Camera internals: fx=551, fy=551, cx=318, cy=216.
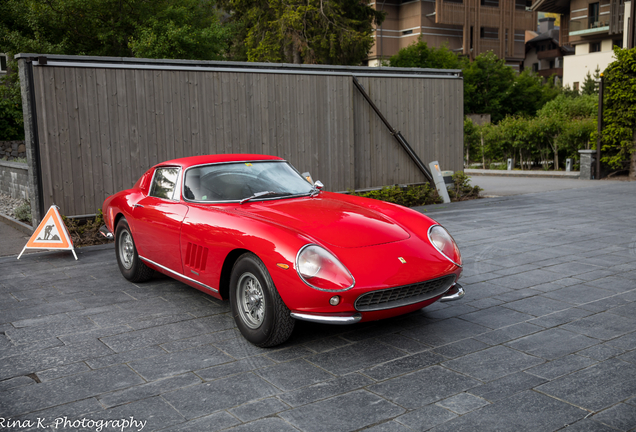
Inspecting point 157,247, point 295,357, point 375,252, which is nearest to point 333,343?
point 295,357

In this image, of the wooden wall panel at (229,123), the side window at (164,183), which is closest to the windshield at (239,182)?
the side window at (164,183)

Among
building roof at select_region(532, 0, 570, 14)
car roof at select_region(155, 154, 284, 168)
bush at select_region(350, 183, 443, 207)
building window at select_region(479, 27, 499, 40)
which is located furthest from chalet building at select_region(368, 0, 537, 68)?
car roof at select_region(155, 154, 284, 168)

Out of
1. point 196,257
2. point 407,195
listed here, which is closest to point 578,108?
point 407,195

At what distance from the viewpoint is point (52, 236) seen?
775 centimetres

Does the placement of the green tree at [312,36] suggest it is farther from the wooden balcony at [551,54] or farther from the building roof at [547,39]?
the wooden balcony at [551,54]

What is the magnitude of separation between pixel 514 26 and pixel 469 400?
57.2m

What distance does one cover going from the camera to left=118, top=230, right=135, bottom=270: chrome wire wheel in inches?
243

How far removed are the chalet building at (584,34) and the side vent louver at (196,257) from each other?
45158mm

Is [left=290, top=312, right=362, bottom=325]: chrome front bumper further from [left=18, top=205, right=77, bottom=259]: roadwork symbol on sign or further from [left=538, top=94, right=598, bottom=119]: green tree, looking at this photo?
[left=538, top=94, right=598, bottom=119]: green tree

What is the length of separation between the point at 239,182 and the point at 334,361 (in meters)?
2.11

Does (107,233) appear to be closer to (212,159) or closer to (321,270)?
(212,159)

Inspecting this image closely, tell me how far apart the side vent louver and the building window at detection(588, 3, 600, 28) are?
48056 mm

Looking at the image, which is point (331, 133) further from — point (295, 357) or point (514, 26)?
point (514, 26)

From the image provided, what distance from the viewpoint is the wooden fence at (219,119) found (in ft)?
29.6
